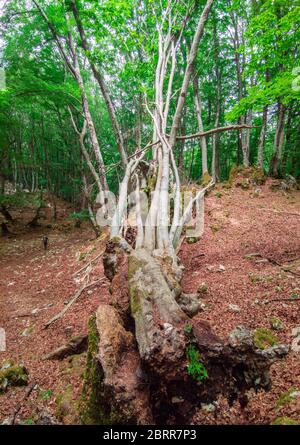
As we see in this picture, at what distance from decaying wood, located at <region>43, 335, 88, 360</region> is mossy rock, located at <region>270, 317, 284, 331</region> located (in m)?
2.45

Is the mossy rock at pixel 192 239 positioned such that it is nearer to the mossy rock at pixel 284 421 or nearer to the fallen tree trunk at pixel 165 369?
the fallen tree trunk at pixel 165 369

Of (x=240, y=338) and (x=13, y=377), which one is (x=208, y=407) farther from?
(x=13, y=377)

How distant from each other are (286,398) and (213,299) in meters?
1.79

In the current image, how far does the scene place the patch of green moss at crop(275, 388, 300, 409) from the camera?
5.72 ft

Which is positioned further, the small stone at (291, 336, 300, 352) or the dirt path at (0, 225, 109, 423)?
the dirt path at (0, 225, 109, 423)

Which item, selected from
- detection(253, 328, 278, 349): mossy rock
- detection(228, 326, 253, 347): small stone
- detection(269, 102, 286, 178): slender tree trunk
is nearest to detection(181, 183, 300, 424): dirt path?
detection(253, 328, 278, 349): mossy rock

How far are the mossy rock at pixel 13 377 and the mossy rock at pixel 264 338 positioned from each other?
2.71 metres

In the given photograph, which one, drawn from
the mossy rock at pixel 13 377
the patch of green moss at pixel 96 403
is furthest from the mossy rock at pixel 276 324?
the mossy rock at pixel 13 377

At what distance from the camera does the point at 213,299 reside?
3.56 m

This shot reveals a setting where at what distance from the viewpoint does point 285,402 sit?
1.75m

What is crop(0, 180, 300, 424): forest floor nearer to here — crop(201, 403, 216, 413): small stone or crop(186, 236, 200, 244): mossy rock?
crop(201, 403, 216, 413): small stone

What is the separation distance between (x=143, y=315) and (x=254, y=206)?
27.1 ft

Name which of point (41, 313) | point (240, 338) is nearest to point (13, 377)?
point (41, 313)
